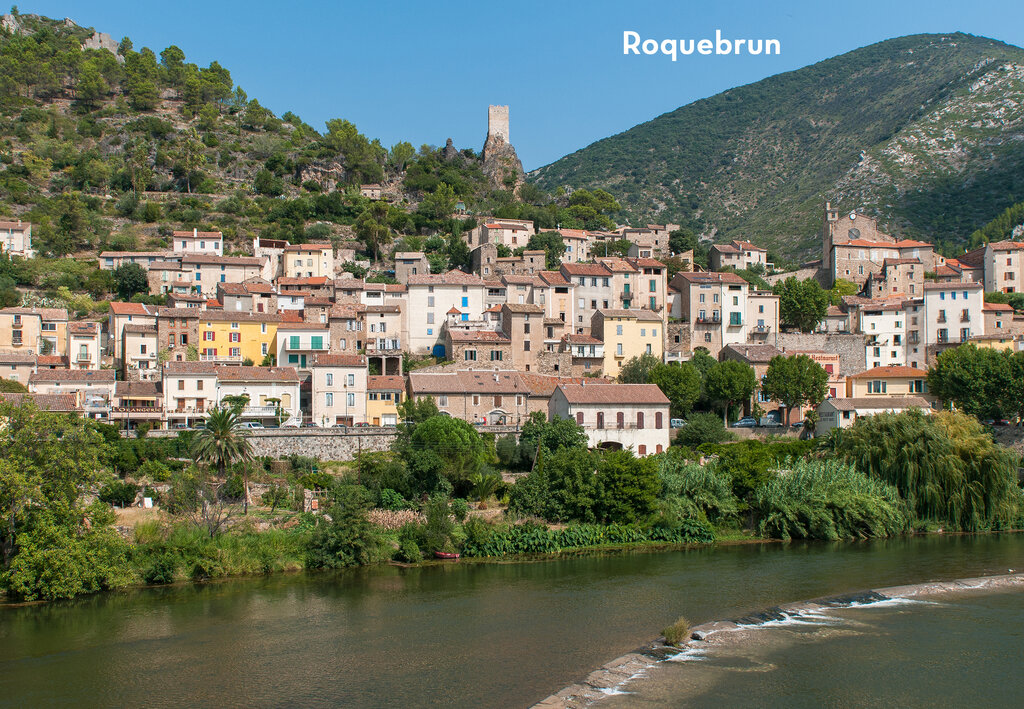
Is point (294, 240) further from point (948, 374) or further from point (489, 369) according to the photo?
point (948, 374)

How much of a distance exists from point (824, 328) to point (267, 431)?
1472 inches

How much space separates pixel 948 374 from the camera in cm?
4806

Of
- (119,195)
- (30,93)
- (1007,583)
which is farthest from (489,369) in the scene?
(30,93)

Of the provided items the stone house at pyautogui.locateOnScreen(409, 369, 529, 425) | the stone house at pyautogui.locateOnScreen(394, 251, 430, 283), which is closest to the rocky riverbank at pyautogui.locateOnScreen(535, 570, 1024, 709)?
the stone house at pyautogui.locateOnScreen(409, 369, 529, 425)

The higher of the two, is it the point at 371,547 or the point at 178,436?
the point at 178,436

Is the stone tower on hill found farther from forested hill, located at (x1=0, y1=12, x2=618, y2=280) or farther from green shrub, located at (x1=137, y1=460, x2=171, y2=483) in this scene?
green shrub, located at (x1=137, y1=460, x2=171, y2=483)

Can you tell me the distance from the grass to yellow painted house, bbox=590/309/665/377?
31.9m

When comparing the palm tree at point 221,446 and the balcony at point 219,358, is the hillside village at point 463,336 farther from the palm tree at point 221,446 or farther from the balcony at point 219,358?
the palm tree at point 221,446

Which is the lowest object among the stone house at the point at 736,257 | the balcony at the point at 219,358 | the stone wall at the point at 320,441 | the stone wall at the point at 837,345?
the stone wall at the point at 320,441

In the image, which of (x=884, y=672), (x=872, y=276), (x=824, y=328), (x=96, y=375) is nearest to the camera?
(x=884, y=672)

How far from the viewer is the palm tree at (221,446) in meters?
35.3

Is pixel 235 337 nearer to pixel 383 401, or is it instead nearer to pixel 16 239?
pixel 383 401

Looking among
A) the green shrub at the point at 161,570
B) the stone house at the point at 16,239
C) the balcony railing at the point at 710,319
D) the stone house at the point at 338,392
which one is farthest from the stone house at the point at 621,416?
the stone house at the point at 16,239

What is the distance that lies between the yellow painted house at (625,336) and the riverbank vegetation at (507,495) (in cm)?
1499
